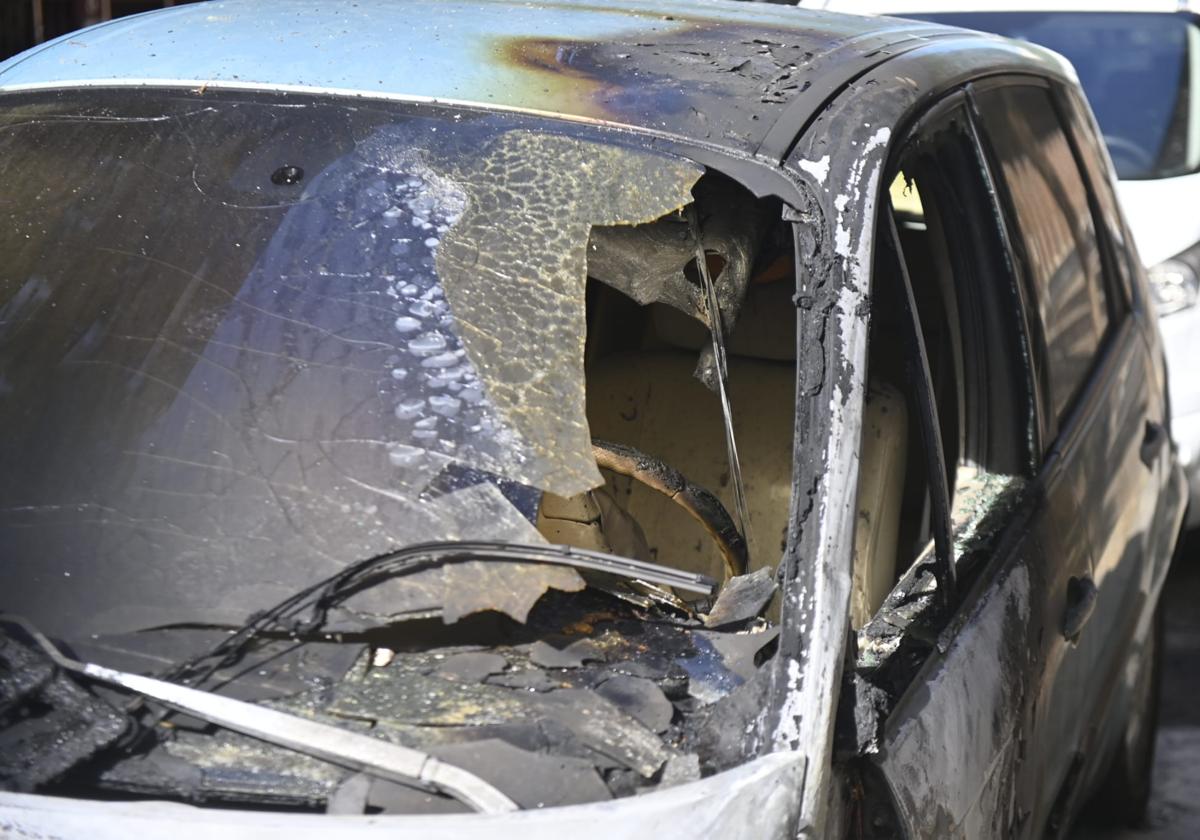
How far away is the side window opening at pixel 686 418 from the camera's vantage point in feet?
6.86

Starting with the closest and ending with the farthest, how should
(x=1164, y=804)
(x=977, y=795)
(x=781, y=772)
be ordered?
(x=781, y=772)
(x=977, y=795)
(x=1164, y=804)

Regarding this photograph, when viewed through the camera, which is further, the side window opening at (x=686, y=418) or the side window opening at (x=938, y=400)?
the side window opening at (x=686, y=418)

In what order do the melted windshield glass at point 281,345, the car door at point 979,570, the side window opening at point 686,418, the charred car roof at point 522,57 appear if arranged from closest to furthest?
the melted windshield glass at point 281,345, the car door at point 979,570, the charred car roof at point 522,57, the side window opening at point 686,418

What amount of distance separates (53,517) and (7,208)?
58 centimetres

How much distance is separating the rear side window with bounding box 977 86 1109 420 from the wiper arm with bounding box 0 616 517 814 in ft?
4.54

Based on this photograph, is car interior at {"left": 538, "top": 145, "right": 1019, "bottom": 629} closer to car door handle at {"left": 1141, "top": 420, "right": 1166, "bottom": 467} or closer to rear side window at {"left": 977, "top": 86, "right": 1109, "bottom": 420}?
rear side window at {"left": 977, "top": 86, "right": 1109, "bottom": 420}

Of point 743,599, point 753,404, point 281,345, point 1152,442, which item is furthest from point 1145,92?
point 281,345

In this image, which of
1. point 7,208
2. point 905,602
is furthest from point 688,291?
point 7,208

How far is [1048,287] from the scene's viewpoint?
247 centimetres

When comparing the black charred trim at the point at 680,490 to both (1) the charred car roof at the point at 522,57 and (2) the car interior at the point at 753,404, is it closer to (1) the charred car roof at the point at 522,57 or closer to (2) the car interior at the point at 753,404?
(2) the car interior at the point at 753,404

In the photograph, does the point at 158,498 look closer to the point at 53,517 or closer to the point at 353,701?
the point at 53,517

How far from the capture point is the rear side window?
2.37 metres

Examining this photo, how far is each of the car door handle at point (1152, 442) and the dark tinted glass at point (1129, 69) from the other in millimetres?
2631

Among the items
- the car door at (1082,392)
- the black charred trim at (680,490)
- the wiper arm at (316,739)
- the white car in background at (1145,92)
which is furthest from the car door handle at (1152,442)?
the white car in background at (1145,92)
